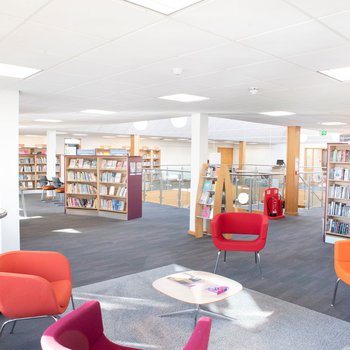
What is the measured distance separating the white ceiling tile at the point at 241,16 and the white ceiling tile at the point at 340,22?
18 cm

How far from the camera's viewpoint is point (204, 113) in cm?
773

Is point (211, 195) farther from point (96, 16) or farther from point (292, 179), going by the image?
point (96, 16)

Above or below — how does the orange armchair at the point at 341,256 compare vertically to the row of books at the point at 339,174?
below

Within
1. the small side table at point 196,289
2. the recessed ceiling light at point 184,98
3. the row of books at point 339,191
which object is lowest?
the small side table at point 196,289

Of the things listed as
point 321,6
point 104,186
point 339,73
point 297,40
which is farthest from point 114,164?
point 321,6

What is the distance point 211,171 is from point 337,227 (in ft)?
9.17

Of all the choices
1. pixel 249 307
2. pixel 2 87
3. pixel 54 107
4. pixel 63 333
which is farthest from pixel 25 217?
pixel 63 333

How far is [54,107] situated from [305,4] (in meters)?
6.33

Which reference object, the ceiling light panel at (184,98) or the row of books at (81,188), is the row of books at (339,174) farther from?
the row of books at (81,188)

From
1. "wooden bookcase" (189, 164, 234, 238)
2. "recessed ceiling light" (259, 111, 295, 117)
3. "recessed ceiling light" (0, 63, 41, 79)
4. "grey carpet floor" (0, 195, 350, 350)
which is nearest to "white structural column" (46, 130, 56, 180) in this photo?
"grey carpet floor" (0, 195, 350, 350)

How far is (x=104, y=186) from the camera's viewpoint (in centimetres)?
1027

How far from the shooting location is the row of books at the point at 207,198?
24.3ft

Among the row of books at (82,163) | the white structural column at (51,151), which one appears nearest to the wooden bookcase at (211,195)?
the row of books at (82,163)

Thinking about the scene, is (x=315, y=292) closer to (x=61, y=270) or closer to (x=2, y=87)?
(x=61, y=270)
